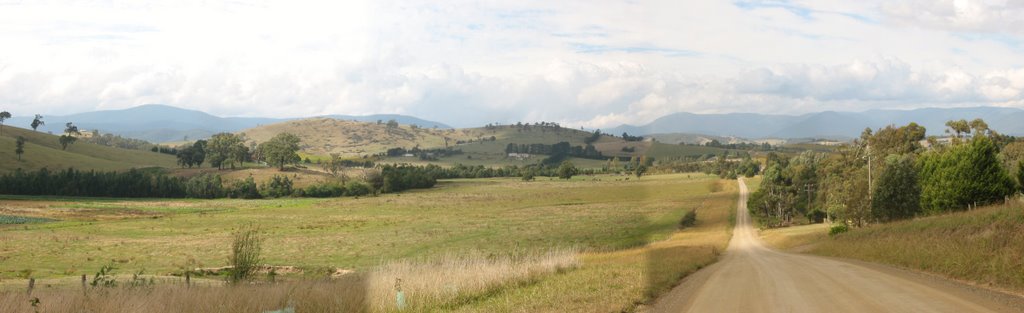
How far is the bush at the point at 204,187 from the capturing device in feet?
465

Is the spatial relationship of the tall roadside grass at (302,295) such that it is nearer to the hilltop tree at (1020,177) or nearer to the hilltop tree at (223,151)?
the hilltop tree at (1020,177)

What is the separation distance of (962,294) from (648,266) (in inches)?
429

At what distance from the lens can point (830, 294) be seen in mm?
15727

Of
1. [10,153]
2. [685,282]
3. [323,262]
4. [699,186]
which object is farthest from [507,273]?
[10,153]

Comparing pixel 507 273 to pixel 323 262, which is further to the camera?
pixel 323 262

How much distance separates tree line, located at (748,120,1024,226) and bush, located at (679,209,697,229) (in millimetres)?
10333

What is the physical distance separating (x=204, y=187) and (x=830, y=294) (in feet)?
A: 480

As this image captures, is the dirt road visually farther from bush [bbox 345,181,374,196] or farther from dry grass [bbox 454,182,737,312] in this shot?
bush [bbox 345,181,374,196]

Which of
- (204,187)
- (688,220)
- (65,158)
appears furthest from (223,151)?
(688,220)

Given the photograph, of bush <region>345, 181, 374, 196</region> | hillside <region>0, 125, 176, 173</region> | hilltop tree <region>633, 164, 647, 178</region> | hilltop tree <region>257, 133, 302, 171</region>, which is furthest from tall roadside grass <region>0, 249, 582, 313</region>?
hilltop tree <region>633, 164, 647, 178</region>

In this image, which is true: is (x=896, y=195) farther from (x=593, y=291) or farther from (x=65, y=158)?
(x=65, y=158)

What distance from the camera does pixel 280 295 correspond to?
52.5 feet

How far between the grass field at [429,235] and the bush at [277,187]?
11.4 m

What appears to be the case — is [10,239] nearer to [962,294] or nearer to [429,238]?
[429,238]
